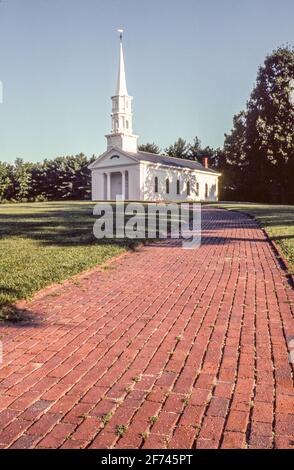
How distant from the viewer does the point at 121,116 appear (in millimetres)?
47594

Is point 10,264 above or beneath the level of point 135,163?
beneath

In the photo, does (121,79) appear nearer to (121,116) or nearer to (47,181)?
(121,116)

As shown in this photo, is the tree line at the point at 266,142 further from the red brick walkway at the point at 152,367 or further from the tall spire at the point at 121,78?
the red brick walkway at the point at 152,367

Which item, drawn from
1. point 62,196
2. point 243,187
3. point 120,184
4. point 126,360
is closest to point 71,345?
point 126,360

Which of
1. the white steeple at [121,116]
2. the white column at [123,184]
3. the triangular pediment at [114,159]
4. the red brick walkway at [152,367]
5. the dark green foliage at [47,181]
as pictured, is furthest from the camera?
the dark green foliage at [47,181]

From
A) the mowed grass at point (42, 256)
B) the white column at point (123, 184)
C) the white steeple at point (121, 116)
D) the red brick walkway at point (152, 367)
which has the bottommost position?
the red brick walkway at point (152, 367)

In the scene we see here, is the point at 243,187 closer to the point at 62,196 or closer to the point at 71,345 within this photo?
the point at 62,196

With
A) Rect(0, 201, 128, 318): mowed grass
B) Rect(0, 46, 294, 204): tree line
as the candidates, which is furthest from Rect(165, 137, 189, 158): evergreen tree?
Rect(0, 201, 128, 318): mowed grass

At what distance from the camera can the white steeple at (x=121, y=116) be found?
47125 millimetres

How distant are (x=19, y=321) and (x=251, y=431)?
329 centimetres

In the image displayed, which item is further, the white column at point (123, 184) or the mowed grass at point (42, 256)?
the white column at point (123, 184)

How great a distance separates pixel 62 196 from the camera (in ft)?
218

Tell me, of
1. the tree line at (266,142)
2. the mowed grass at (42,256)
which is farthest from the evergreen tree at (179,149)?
the mowed grass at (42,256)

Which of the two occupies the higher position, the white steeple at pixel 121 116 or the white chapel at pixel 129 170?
the white steeple at pixel 121 116
